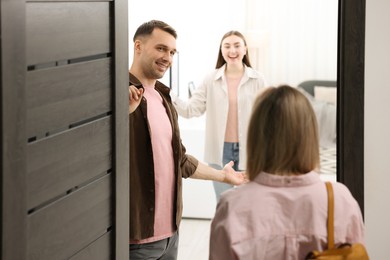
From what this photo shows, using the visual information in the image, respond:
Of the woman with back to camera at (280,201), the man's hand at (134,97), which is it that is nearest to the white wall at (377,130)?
the man's hand at (134,97)

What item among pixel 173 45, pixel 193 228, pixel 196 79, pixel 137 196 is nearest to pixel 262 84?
pixel 193 228

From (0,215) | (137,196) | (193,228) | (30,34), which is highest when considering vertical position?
(30,34)

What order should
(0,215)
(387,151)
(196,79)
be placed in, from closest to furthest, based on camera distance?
(0,215) → (387,151) → (196,79)

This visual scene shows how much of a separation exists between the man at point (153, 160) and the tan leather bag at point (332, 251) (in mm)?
1210

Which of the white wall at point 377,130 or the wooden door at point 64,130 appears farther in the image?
the white wall at point 377,130

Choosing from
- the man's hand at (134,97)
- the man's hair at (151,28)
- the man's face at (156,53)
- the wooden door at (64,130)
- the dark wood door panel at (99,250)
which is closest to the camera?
the wooden door at (64,130)

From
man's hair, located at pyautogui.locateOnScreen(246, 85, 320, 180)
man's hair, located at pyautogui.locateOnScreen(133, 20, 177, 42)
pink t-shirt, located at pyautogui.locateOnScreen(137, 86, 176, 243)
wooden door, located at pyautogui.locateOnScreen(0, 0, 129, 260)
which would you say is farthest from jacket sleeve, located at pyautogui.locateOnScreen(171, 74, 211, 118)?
man's hair, located at pyautogui.locateOnScreen(246, 85, 320, 180)

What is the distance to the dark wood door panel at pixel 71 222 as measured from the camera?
1851 mm

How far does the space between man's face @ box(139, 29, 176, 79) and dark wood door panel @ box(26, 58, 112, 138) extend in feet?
2.41

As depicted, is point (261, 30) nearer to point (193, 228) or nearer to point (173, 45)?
point (193, 228)

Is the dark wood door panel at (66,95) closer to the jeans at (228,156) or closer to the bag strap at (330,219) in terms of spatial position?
the bag strap at (330,219)

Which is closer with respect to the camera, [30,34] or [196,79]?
[30,34]

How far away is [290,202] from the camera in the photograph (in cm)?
176

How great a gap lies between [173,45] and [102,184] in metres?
1.04
